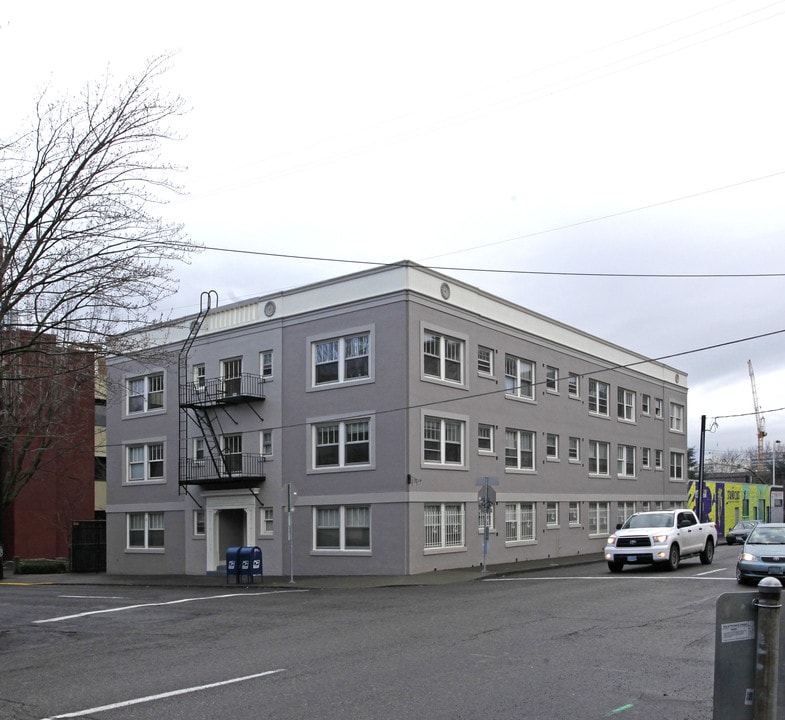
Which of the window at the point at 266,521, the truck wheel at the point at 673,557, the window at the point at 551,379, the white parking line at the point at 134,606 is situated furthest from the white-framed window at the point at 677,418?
the white parking line at the point at 134,606

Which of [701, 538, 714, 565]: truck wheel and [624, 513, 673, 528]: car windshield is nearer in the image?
[624, 513, 673, 528]: car windshield

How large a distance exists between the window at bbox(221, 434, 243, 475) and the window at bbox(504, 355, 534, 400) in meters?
10.2

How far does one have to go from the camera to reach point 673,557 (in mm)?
24250

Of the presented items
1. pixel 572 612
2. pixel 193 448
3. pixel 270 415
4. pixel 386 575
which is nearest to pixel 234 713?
pixel 572 612

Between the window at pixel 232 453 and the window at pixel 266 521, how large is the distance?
1.77 metres

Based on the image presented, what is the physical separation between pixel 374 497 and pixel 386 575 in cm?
245

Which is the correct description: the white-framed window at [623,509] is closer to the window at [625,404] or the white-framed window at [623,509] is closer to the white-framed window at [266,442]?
the window at [625,404]

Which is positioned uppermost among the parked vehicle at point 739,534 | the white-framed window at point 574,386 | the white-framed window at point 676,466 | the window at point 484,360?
the window at point 484,360

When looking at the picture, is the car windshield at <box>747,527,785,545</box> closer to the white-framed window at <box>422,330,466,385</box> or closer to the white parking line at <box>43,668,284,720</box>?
the white-framed window at <box>422,330,466,385</box>

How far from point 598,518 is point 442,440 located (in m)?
14.2

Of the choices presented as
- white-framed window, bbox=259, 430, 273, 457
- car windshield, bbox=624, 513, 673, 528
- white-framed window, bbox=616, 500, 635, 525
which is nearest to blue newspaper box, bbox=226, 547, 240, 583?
white-framed window, bbox=259, 430, 273, 457

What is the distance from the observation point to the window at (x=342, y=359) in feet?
94.7

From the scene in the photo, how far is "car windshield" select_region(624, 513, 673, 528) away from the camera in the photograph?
A: 82.7ft

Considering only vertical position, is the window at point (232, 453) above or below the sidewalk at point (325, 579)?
above
